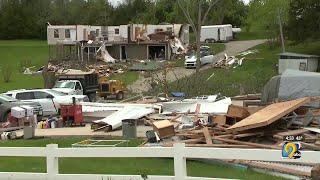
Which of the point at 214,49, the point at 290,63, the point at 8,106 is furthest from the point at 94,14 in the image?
the point at 8,106

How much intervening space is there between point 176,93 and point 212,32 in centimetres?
6561

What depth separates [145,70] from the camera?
66.9 m

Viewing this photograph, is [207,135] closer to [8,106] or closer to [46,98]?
[8,106]

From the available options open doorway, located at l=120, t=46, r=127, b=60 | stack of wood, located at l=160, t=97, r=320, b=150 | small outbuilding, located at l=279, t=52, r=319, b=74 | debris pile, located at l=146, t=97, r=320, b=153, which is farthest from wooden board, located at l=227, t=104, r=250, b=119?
open doorway, located at l=120, t=46, r=127, b=60

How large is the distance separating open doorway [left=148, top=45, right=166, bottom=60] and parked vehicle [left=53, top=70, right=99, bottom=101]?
39432 millimetres

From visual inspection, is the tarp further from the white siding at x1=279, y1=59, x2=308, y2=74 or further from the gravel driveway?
the white siding at x1=279, y1=59, x2=308, y2=74

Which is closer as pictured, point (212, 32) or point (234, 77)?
point (234, 77)

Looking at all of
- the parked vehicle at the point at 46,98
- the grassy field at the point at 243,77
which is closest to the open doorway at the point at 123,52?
the grassy field at the point at 243,77

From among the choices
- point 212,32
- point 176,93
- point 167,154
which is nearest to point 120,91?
point 176,93

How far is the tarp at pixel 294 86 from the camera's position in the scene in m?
24.3

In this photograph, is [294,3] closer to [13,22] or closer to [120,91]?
[120,91]

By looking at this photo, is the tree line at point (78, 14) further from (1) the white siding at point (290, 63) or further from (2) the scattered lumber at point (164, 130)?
(2) the scattered lumber at point (164, 130)

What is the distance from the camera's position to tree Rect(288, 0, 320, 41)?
6303 centimetres

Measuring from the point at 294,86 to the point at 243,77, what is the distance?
33.0m
